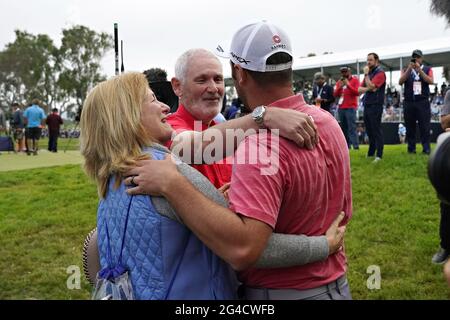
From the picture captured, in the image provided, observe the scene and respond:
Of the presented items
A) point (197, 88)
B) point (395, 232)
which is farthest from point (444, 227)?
point (197, 88)

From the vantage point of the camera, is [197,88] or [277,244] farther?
[197,88]

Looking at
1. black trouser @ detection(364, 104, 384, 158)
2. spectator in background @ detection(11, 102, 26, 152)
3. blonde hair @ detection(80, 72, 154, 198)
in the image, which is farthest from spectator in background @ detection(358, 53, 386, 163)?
spectator in background @ detection(11, 102, 26, 152)

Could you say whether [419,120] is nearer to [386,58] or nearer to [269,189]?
[269,189]

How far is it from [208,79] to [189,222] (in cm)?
152

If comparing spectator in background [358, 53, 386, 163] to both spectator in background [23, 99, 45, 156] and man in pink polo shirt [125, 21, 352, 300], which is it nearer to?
man in pink polo shirt [125, 21, 352, 300]

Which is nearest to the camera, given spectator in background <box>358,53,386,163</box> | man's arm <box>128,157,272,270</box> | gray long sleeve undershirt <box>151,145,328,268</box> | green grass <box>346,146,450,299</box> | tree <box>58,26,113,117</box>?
man's arm <box>128,157,272,270</box>

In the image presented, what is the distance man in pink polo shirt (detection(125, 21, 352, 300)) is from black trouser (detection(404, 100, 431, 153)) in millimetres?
8129

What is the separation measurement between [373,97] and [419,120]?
3.23ft

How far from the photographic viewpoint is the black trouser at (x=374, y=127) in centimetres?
954

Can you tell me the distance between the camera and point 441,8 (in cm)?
3506

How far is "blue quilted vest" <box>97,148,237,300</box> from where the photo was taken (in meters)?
1.87

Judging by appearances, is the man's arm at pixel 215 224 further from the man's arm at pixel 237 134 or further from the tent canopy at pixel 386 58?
the tent canopy at pixel 386 58

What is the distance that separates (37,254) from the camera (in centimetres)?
646
